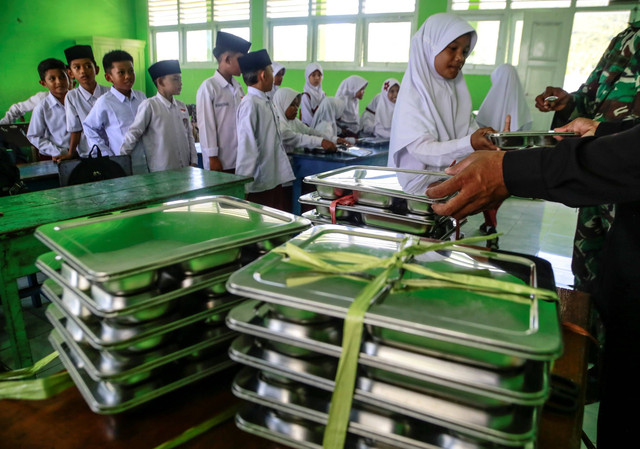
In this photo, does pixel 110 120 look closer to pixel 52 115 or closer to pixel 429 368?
pixel 52 115

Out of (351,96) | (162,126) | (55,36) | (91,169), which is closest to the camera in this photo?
(91,169)

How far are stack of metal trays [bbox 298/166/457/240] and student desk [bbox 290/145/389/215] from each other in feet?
8.47

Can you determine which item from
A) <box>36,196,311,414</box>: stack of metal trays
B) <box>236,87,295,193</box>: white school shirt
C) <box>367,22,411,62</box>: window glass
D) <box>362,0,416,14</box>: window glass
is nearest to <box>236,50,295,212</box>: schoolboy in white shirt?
<box>236,87,295,193</box>: white school shirt

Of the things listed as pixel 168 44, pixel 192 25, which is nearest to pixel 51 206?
pixel 192 25

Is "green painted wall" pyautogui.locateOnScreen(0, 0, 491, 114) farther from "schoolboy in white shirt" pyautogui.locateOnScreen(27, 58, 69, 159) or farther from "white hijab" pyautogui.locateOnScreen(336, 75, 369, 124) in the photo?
"schoolboy in white shirt" pyautogui.locateOnScreen(27, 58, 69, 159)

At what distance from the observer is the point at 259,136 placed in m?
3.37

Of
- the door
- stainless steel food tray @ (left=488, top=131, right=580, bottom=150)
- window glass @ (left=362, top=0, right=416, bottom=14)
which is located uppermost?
window glass @ (left=362, top=0, right=416, bottom=14)

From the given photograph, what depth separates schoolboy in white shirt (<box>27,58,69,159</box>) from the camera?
4238 mm

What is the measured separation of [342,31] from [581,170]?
8.60 meters

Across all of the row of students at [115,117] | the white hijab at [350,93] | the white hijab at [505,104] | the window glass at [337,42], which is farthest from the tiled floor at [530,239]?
the window glass at [337,42]

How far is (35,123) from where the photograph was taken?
13.9 feet

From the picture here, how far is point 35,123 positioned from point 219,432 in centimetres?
467

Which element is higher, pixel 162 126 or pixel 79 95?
pixel 79 95

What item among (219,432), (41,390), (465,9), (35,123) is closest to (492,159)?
(219,432)
